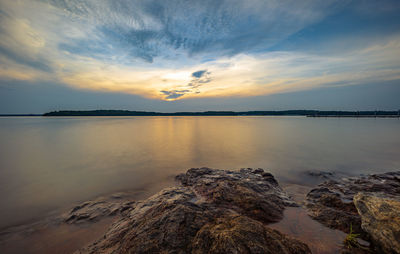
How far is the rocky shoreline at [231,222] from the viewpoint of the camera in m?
2.51

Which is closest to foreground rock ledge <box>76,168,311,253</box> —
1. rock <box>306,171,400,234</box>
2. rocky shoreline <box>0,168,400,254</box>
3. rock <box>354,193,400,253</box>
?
rocky shoreline <box>0,168,400,254</box>

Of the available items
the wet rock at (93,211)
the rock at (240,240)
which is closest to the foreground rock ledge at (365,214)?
the rock at (240,240)

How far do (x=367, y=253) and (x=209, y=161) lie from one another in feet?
30.2

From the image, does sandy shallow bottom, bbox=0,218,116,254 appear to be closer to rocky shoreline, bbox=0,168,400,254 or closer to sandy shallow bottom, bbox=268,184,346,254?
rocky shoreline, bbox=0,168,400,254

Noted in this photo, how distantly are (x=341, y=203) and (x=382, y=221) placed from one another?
5.76 ft

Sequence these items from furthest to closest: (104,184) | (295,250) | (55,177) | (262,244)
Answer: (55,177), (104,184), (295,250), (262,244)

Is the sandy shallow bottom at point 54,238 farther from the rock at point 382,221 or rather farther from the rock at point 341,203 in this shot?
A: the rock at point 382,221

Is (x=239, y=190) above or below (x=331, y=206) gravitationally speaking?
above

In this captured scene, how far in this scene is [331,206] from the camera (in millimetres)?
4594

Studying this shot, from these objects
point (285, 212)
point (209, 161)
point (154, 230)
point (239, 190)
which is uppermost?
point (154, 230)

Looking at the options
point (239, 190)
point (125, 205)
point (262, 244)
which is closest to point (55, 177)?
point (125, 205)

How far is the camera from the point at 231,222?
2889 millimetres

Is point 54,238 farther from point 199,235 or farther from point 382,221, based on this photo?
point 382,221

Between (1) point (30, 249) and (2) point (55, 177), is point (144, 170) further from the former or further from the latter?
(1) point (30, 249)
